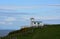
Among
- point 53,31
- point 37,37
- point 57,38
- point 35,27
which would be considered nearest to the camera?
point 57,38

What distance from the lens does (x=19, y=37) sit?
4394 centimetres

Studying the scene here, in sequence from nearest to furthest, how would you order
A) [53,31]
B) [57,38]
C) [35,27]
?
[57,38], [53,31], [35,27]

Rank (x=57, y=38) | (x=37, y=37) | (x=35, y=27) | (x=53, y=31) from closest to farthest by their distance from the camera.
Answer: (x=57, y=38) < (x=37, y=37) < (x=53, y=31) < (x=35, y=27)

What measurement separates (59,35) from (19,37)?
8526 millimetres

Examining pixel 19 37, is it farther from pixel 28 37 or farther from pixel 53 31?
pixel 53 31

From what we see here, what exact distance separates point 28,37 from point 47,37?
572cm

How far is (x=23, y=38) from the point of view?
1686 inches

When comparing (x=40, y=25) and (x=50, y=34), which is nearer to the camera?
(x=50, y=34)

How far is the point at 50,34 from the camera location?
3944 cm

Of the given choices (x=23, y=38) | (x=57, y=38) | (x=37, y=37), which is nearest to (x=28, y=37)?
(x=23, y=38)

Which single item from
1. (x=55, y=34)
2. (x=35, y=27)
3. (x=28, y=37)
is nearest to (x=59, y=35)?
(x=55, y=34)

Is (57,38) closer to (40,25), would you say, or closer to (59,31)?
(59,31)

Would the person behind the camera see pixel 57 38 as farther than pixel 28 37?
No

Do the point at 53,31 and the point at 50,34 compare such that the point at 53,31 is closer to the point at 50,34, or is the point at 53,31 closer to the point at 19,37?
the point at 50,34
